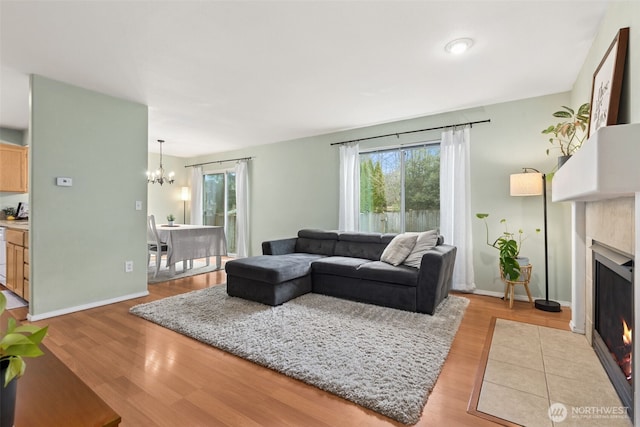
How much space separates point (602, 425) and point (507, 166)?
9.31 feet

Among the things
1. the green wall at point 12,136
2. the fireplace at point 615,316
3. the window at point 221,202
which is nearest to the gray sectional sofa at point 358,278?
the fireplace at point 615,316

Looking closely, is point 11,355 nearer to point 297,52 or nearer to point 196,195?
point 297,52

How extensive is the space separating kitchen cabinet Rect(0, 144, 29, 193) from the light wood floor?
315 cm

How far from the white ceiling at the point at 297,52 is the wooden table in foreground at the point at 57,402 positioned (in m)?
2.14

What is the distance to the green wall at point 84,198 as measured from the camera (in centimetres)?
295

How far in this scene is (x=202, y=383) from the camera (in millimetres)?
1862

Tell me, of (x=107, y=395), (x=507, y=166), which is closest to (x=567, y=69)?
(x=507, y=166)

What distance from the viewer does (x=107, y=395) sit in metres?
1.73

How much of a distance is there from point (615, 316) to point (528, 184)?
171cm

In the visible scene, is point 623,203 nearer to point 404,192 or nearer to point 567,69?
point 567,69

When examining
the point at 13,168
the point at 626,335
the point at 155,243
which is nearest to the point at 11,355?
the point at 626,335

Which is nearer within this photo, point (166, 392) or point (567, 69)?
point (166, 392)

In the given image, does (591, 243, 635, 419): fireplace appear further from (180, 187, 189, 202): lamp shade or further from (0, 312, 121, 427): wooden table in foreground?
(180, 187, 189, 202): lamp shade

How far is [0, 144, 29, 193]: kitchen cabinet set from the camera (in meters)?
4.45
